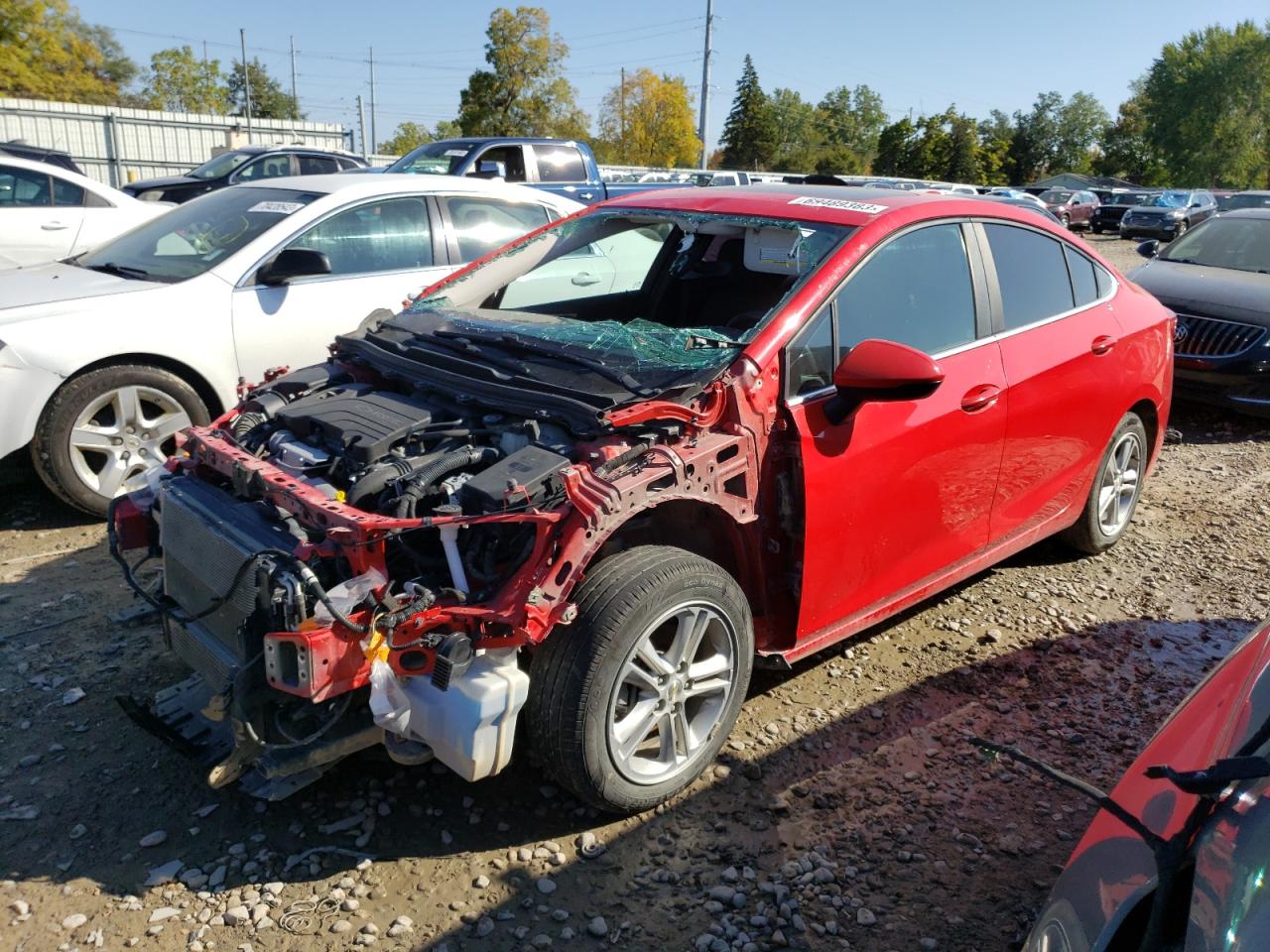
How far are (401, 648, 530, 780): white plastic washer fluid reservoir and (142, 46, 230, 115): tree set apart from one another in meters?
65.1

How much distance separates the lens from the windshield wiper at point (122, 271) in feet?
18.1

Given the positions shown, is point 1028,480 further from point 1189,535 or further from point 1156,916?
point 1156,916

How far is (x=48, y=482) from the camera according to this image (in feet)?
16.3

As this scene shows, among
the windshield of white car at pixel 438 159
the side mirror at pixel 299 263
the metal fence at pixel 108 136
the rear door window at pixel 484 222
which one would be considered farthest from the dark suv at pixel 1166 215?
the side mirror at pixel 299 263

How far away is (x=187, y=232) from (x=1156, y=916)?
5.97 metres

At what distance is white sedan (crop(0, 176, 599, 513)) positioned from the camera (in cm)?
489

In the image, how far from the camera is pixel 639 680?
297 cm

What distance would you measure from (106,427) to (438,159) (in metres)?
9.10

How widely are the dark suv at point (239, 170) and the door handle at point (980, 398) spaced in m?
12.5

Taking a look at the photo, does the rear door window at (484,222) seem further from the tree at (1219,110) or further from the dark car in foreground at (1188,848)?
the tree at (1219,110)

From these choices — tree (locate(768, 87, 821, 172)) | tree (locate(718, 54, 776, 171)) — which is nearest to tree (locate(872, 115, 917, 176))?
tree (locate(718, 54, 776, 171))

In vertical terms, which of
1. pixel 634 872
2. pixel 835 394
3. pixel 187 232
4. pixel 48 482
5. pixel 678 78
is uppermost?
pixel 678 78

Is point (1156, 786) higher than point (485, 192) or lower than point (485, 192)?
lower

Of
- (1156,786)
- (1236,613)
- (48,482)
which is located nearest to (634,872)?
(1156,786)
